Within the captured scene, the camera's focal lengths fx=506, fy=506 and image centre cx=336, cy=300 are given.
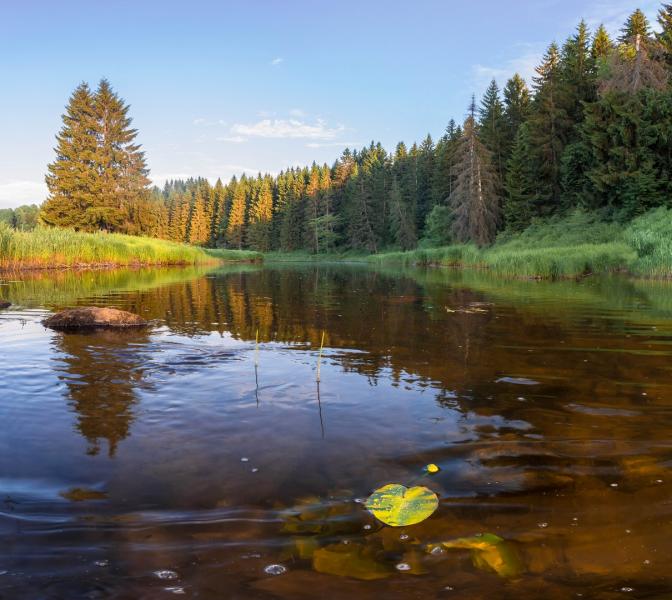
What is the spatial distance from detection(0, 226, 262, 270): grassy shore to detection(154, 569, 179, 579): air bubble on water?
28518 mm

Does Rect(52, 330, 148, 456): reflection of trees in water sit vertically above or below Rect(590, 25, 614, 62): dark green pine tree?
below

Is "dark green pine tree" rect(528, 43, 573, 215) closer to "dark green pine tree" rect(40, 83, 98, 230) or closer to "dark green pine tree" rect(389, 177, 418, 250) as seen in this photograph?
"dark green pine tree" rect(389, 177, 418, 250)

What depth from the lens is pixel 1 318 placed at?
37.1 feet

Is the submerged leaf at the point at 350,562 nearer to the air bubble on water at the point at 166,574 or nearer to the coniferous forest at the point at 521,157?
the air bubble on water at the point at 166,574

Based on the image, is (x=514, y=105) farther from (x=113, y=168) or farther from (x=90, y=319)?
(x=90, y=319)

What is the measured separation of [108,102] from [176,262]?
20679mm

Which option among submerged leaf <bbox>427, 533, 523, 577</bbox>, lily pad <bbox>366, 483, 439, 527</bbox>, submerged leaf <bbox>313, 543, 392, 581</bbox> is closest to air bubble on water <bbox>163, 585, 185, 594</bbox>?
submerged leaf <bbox>313, 543, 392, 581</bbox>

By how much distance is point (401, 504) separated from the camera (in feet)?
10.6

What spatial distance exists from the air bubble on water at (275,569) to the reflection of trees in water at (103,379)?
84.1 inches

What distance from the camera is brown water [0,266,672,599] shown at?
8.60 feet

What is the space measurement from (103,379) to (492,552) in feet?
17.1

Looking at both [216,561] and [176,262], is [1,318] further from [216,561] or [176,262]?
[176,262]

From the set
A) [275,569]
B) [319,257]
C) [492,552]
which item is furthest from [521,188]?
[275,569]

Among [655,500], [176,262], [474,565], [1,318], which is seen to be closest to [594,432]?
[655,500]
